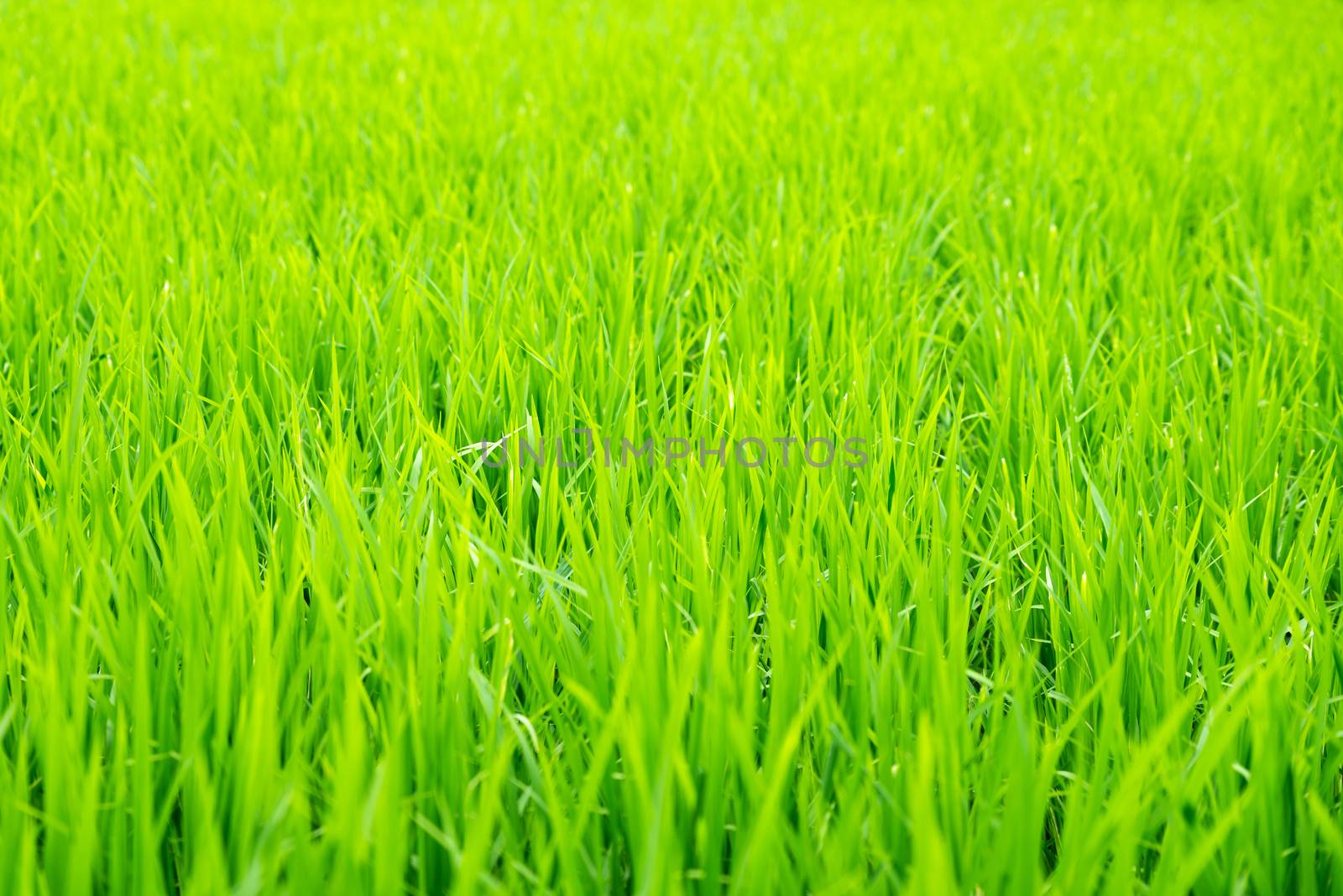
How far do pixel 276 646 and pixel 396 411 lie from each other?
52 centimetres

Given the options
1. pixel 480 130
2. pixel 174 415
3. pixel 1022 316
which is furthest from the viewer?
pixel 480 130

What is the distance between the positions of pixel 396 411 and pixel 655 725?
2.16ft

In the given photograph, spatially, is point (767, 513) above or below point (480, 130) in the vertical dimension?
below

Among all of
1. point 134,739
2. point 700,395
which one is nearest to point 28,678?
point 134,739

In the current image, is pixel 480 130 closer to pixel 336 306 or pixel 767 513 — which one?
pixel 336 306

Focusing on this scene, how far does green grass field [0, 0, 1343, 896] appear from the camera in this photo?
0.69 meters

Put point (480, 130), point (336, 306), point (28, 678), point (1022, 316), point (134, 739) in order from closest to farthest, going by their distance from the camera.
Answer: point (134, 739) < point (28, 678) < point (336, 306) < point (1022, 316) < point (480, 130)

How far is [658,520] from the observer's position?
37.5 inches

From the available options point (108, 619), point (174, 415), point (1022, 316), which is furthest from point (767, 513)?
point (1022, 316)

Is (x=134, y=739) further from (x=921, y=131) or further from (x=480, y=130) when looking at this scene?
(x=921, y=131)

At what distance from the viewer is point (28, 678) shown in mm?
788

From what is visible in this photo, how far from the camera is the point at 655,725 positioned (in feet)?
2.37

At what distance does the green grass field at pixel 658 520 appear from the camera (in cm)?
69

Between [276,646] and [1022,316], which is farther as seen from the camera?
[1022,316]
